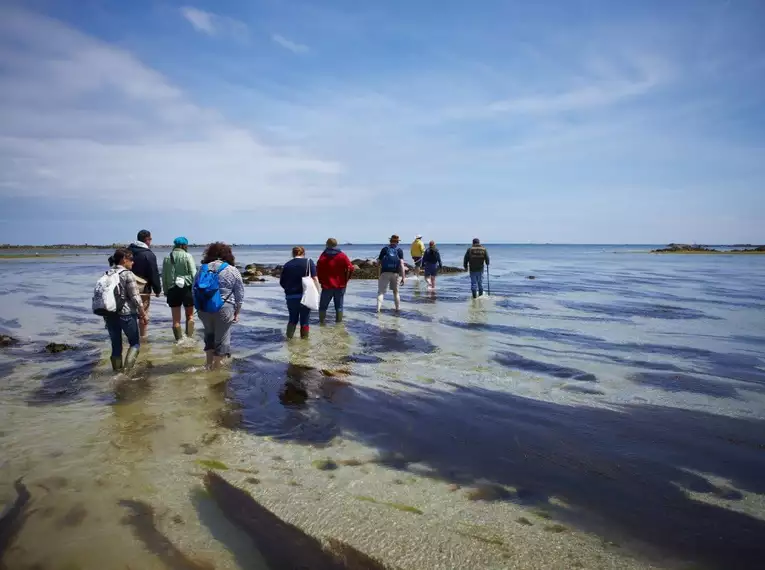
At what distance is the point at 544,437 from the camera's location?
5.35 metres

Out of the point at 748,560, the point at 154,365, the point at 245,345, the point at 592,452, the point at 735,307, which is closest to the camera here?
the point at 748,560

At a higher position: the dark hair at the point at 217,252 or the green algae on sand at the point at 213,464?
the dark hair at the point at 217,252

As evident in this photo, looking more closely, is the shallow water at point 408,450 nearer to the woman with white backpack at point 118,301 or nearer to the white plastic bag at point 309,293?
the woman with white backpack at point 118,301

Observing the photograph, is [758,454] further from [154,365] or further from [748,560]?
[154,365]

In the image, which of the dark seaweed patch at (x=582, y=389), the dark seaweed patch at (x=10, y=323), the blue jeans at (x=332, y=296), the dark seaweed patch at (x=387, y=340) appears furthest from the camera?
the dark seaweed patch at (x=10, y=323)

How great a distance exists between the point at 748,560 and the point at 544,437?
2219 millimetres

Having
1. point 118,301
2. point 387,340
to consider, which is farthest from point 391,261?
point 118,301

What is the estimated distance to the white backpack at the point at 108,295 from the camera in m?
7.09

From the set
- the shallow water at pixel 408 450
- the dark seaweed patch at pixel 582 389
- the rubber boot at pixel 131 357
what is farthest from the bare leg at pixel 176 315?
the dark seaweed patch at pixel 582 389

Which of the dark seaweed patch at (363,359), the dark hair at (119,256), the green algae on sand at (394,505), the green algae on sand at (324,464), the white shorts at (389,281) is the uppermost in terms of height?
the dark hair at (119,256)

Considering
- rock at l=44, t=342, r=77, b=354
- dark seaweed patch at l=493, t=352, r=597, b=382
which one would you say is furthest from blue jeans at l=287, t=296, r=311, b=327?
rock at l=44, t=342, r=77, b=354

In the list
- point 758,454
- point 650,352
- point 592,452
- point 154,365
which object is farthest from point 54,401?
point 650,352

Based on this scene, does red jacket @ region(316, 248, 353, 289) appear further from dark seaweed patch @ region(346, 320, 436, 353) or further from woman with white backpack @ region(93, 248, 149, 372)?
woman with white backpack @ region(93, 248, 149, 372)

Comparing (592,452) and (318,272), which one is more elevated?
(318,272)
